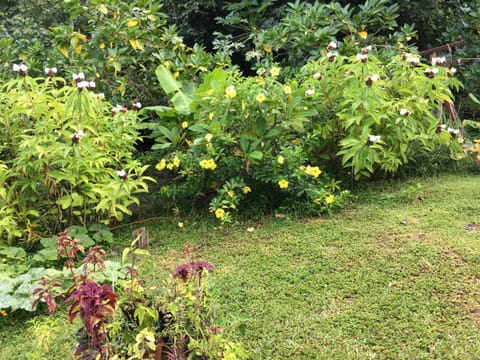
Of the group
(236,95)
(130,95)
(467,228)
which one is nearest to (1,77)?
(130,95)

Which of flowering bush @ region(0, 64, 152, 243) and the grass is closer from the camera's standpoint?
the grass

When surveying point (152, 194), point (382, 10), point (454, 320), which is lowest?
point (152, 194)

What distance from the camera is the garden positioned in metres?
2.14

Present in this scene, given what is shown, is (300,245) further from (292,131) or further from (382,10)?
(382,10)

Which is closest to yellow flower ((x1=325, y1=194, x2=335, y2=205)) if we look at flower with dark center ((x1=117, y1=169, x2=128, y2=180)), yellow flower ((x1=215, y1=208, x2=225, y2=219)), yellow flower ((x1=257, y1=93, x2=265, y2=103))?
yellow flower ((x1=215, y1=208, x2=225, y2=219))

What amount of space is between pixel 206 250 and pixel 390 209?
1509 millimetres

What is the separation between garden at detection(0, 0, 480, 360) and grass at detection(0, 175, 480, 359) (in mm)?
12

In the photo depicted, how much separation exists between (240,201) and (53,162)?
1504 millimetres

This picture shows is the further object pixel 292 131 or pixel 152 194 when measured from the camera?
pixel 152 194

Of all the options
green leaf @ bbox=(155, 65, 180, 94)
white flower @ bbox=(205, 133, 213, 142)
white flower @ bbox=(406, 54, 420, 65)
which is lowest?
white flower @ bbox=(205, 133, 213, 142)

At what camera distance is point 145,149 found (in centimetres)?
571

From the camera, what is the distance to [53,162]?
3.24 m

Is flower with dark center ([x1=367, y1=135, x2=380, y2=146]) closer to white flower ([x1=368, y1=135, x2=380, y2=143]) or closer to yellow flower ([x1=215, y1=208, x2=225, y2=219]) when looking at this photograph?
white flower ([x1=368, y1=135, x2=380, y2=143])

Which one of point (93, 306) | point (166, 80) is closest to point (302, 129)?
point (166, 80)
